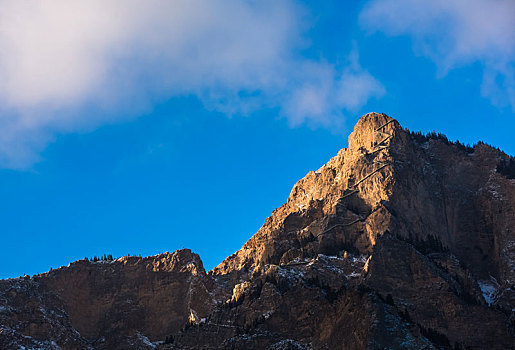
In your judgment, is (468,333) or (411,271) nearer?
(468,333)

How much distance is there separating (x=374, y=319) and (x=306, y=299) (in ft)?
99.3

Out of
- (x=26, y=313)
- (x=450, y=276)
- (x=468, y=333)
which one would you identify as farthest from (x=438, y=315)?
(x=26, y=313)

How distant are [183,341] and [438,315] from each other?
62803mm

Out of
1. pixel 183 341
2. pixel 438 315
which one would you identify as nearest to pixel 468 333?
pixel 438 315

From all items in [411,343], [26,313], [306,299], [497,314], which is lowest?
[411,343]

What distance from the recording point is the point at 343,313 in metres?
156

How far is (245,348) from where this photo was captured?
535 ft

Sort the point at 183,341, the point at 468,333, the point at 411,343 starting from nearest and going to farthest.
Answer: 1. the point at 411,343
2. the point at 468,333
3. the point at 183,341

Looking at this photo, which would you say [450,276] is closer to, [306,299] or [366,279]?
[366,279]

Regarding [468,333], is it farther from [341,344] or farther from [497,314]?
[341,344]

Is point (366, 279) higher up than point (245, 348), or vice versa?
point (366, 279)

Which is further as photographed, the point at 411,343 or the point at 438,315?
the point at 438,315

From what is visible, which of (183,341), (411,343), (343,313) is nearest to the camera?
(411,343)

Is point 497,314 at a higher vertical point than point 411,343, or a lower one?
higher
